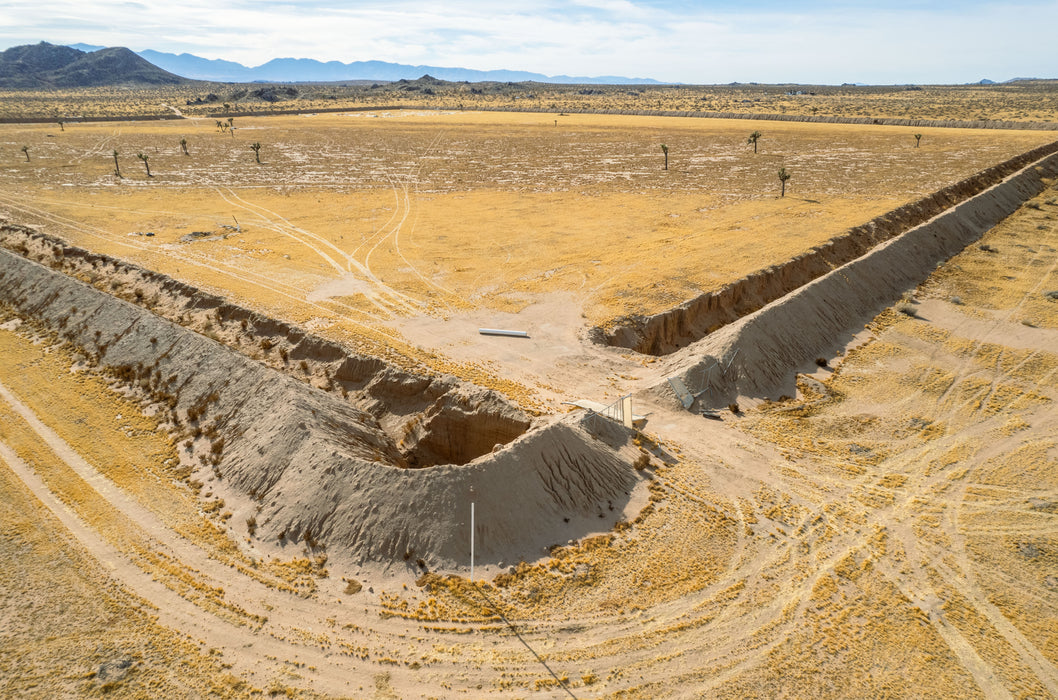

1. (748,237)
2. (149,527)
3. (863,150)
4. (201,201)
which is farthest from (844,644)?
(863,150)

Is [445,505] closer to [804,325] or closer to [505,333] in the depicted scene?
[505,333]

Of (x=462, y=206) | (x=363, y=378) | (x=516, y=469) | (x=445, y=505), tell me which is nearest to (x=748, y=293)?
(x=516, y=469)

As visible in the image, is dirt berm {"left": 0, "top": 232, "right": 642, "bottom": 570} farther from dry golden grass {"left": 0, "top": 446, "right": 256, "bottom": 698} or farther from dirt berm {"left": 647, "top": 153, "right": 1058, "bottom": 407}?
dirt berm {"left": 647, "top": 153, "right": 1058, "bottom": 407}

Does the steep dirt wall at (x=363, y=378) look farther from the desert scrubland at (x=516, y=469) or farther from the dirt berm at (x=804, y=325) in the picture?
the dirt berm at (x=804, y=325)

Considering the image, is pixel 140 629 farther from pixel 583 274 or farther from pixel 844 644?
pixel 583 274

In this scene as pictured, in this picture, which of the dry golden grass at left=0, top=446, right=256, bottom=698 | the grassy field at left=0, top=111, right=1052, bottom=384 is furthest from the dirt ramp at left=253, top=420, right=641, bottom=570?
the grassy field at left=0, top=111, right=1052, bottom=384
